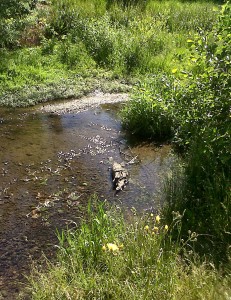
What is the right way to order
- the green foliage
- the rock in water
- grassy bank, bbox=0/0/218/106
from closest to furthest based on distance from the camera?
1. the rock in water
2. the green foliage
3. grassy bank, bbox=0/0/218/106

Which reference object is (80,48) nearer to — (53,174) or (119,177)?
(53,174)

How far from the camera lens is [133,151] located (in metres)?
7.09

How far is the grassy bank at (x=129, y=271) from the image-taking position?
10.6 feet

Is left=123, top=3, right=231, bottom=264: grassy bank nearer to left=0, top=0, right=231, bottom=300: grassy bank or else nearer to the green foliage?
left=0, top=0, right=231, bottom=300: grassy bank

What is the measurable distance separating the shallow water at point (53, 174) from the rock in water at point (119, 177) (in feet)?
0.29

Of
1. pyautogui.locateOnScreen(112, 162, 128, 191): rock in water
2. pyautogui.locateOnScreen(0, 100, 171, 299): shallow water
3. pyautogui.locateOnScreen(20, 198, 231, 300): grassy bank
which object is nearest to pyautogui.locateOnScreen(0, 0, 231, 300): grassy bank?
pyautogui.locateOnScreen(20, 198, 231, 300): grassy bank

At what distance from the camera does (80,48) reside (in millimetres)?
10930

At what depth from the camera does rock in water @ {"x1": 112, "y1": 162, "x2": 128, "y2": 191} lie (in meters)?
5.96

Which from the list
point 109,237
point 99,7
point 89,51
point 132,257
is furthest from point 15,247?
point 99,7

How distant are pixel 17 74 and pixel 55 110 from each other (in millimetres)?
1720

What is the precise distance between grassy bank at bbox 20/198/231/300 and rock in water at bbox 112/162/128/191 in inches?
67.4

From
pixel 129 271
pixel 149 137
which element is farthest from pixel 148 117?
pixel 129 271

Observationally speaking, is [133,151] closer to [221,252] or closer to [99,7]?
[221,252]

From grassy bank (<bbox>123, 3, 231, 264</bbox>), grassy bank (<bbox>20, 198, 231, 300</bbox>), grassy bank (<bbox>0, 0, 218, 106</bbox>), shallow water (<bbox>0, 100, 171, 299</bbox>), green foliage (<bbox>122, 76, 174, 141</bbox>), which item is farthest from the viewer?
grassy bank (<bbox>0, 0, 218, 106</bbox>)
